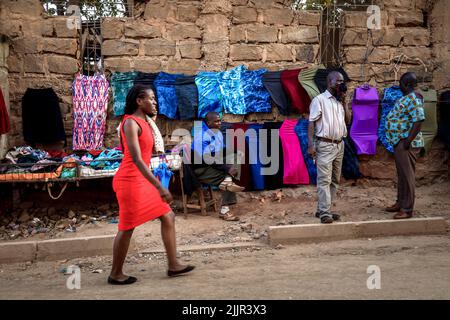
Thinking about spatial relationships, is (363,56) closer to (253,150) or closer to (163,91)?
(253,150)

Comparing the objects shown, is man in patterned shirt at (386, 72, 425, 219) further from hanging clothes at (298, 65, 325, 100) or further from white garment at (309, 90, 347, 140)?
hanging clothes at (298, 65, 325, 100)

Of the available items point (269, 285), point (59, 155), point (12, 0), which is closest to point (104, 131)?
point (59, 155)

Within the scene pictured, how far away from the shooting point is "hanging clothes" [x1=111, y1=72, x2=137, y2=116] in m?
7.30

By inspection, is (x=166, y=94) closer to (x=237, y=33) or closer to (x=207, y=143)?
(x=207, y=143)

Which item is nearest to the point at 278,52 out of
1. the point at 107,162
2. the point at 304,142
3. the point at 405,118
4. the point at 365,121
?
the point at 304,142

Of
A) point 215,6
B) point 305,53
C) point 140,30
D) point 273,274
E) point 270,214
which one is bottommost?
point 270,214

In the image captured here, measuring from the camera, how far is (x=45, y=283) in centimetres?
428

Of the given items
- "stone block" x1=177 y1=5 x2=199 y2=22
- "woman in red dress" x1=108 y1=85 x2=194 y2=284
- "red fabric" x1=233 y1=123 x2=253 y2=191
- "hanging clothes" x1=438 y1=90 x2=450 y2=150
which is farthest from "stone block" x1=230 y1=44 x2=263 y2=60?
"woman in red dress" x1=108 y1=85 x2=194 y2=284

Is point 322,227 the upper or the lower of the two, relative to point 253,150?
lower

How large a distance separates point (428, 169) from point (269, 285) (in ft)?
17.7

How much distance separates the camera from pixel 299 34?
307 inches

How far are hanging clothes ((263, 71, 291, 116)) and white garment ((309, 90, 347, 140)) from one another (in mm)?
1654

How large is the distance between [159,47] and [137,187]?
4249 mm
